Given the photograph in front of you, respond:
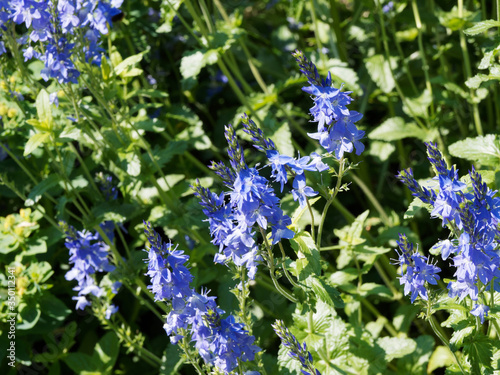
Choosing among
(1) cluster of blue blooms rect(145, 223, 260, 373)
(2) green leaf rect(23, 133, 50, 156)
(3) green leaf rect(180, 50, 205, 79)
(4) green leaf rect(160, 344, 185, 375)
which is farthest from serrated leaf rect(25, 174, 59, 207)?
(1) cluster of blue blooms rect(145, 223, 260, 373)

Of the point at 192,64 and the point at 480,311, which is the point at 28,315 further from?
the point at 480,311

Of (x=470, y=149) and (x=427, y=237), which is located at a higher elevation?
(x=470, y=149)

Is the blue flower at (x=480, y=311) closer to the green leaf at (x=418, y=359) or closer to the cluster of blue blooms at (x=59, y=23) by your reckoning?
the green leaf at (x=418, y=359)

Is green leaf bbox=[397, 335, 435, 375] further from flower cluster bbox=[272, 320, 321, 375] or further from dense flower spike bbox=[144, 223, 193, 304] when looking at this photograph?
dense flower spike bbox=[144, 223, 193, 304]

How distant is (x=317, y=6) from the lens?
3.90m

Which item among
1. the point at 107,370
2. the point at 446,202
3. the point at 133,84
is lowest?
the point at 107,370

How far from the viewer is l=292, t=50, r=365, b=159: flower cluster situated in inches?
71.1

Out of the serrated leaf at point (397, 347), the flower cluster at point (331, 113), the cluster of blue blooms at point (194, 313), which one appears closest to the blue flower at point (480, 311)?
the flower cluster at point (331, 113)

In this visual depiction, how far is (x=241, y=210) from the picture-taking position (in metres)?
1.71

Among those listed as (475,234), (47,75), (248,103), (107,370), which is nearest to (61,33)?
(47,75)

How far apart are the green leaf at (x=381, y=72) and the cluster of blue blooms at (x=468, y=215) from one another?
1.80 meters

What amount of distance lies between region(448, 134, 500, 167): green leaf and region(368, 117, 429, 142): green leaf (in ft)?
2.11

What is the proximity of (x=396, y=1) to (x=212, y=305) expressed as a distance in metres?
2.82

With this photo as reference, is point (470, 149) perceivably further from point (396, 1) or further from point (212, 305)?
point (396, 1)
